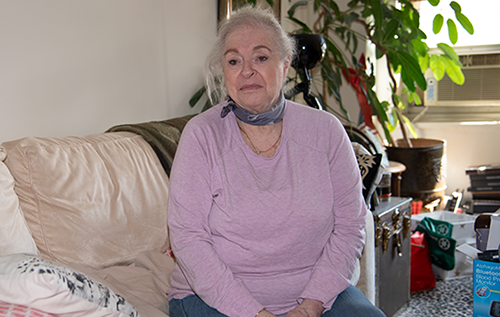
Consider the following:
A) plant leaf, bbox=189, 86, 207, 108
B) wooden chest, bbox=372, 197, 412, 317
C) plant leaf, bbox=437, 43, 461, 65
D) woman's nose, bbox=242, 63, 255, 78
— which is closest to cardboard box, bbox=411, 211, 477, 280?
wooden chest, bbox=372, 197, 412, 317

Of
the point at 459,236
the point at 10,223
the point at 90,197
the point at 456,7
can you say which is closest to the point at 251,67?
the point at 90,197

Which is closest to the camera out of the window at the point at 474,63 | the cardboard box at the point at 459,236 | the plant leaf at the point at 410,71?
the cardboard box at the point at 459,236

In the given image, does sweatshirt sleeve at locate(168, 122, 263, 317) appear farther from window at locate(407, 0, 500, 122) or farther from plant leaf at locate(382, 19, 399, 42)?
window at locate(407, 0, 500, 122)

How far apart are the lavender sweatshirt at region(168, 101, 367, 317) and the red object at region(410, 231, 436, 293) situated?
48.1 inches

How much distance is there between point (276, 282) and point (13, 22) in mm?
1170

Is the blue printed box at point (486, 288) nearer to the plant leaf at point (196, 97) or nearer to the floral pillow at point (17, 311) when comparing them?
the floral pillow at point (17, 311)

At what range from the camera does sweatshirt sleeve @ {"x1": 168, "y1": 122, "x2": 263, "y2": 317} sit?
3.57 ft

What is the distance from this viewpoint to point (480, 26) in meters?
3.88

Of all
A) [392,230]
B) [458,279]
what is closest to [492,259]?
[392,230]

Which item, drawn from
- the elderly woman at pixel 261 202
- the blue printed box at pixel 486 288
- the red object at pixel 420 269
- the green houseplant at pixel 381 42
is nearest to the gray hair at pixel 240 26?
the elderly woman at pixel 261 202

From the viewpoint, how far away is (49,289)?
2.56 ft

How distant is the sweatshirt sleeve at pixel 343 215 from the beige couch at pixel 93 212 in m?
0.25

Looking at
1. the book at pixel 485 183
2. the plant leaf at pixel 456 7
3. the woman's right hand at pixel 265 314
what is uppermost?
the plant leaf at pixel 456 7

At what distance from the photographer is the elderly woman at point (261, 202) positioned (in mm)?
1134
